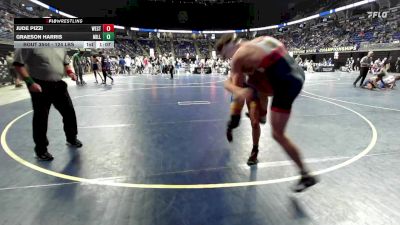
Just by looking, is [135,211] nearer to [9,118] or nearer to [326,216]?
[326,216]

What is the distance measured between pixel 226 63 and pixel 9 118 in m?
22.7

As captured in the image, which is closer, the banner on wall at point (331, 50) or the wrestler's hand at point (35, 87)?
the wrestler's hand at point (35, 87)

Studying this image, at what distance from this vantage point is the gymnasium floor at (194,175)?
271cm

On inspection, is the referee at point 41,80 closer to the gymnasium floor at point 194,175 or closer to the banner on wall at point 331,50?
the gymnasium floor at point 194,175

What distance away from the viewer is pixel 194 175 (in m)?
3.61

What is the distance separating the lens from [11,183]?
→ 3.42 m

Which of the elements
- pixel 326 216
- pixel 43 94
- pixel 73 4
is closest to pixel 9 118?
pixel 43 94

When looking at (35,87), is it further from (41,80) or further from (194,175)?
(194,175)

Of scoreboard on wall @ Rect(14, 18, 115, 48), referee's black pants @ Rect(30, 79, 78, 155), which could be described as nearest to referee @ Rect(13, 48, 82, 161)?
referee's black pants @ Rect(30, 79, 78, 155)

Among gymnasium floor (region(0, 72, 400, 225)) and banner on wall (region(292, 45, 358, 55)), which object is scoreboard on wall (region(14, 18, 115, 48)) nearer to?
gymnasium floor (region(0, 72, 400, 225))

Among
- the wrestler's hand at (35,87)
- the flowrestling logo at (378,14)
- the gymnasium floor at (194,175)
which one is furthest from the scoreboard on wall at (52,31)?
the flowrestling logo at (378,14)

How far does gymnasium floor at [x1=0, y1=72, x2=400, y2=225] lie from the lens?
2705 mm

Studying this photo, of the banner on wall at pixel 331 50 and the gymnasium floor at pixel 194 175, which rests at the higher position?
the banner on wall at pixel 331 50

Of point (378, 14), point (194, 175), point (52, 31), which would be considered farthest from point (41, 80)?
point (378, 14)
